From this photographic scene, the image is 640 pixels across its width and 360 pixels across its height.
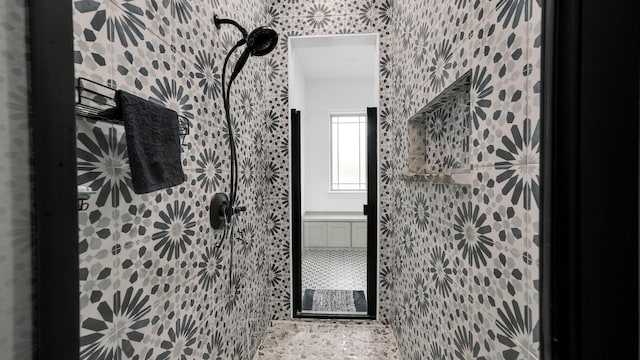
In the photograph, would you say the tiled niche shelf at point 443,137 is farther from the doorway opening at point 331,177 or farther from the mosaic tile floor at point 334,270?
the mosaic tile floor at point 334,270

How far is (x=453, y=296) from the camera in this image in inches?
36.2

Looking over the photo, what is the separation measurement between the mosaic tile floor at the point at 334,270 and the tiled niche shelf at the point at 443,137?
72.4 inches

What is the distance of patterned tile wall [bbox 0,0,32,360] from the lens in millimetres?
340

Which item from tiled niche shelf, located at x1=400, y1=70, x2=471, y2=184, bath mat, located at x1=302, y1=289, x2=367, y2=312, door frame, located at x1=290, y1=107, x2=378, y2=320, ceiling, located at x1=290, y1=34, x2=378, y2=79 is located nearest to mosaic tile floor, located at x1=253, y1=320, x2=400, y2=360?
door frame, located at x1=290, y1=107, x2=378, y2=320

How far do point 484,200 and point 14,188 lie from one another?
945 mm

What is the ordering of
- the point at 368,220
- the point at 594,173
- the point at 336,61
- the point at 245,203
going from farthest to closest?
the point at 336,61
the point at 368,220
the point at 245,203
the point at 594,173

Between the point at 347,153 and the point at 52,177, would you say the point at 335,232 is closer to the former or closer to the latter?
the point at 347,153

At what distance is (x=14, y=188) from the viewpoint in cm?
35

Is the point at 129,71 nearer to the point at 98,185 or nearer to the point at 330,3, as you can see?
the point at 98,185

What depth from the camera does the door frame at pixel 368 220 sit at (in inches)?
83.2

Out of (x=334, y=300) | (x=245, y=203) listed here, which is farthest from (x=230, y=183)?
(x=334, y=300)

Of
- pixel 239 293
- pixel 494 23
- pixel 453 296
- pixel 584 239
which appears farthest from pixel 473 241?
pixel 239 293

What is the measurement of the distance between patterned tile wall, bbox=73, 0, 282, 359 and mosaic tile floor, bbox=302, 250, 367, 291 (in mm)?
1400

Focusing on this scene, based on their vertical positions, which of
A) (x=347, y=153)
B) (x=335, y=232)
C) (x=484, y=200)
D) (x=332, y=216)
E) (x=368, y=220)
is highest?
(x=347, y=153)
